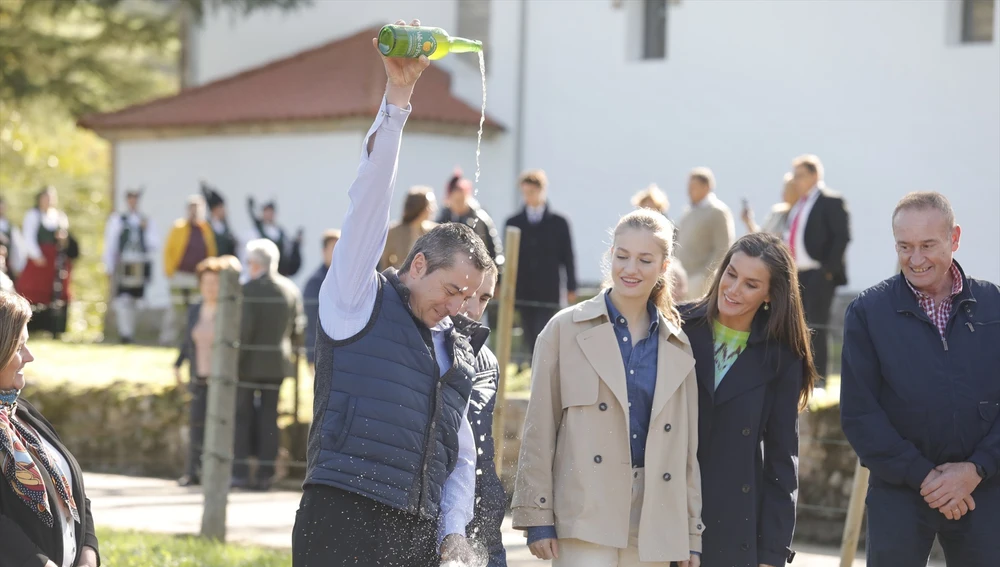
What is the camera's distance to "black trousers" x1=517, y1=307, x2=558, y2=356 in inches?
474

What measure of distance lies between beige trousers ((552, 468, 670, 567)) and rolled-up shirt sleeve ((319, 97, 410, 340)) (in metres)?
1.32

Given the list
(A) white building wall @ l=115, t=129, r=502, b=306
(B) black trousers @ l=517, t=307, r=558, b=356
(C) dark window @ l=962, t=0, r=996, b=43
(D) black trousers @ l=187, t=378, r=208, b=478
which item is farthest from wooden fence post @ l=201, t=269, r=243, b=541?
(A) white building wall @ l=115, t=129, r=502, b=306

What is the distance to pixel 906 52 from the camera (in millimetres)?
18922

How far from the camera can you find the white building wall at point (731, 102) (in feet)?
61.5

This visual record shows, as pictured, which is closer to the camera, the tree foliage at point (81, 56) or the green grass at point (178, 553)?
the green grass at point (178, 553)

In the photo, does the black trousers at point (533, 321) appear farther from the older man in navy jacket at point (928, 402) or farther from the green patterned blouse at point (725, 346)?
the older man in navy jacket at point (928, 402)

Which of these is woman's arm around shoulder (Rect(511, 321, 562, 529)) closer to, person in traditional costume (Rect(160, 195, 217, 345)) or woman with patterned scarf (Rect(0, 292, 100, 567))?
woman with patterned scarf (Rect(0, 292, 100, 567))

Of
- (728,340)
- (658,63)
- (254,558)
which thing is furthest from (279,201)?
(728,340)

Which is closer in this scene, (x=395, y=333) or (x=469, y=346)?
(x=395, y=333)

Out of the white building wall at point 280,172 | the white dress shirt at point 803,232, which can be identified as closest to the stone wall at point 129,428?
the white dress shirt at point 803,232

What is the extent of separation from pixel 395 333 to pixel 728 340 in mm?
1640

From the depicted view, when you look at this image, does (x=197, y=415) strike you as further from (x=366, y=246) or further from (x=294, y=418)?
(x=366, y=246)

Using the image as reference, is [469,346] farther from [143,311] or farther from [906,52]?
[143,311]

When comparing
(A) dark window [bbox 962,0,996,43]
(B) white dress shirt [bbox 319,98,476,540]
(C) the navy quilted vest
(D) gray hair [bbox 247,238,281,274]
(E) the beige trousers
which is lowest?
(E) the beige trousers
